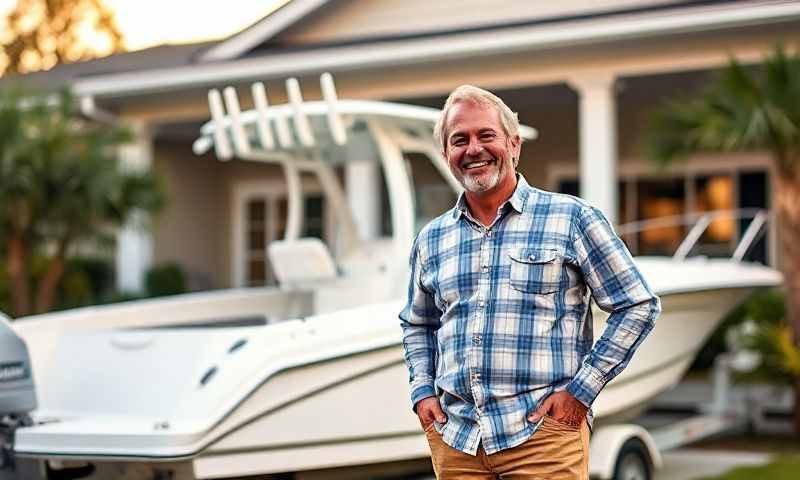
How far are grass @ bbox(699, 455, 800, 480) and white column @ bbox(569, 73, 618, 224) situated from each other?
3449 mm

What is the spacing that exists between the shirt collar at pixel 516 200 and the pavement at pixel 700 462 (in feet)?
15.6

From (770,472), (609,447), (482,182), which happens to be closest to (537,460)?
(482,182)

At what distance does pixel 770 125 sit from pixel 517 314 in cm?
569

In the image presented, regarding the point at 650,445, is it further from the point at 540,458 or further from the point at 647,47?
the point at 647,47

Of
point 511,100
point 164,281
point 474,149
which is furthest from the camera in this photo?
point 164,281

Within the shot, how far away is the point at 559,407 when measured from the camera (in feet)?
10.1

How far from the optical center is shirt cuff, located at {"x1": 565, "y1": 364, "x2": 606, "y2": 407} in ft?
10.00

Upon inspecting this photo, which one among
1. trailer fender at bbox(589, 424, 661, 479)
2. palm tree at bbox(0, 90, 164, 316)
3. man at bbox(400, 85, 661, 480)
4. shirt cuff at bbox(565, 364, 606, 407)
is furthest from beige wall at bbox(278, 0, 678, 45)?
shirt cuff at bbox(565, 364, 606, 407)

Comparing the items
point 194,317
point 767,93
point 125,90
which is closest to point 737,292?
point 767,93

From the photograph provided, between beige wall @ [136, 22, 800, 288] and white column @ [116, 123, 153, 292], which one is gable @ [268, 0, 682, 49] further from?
white column @ [116, 123, 153, 292]

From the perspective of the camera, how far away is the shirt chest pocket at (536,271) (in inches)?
122

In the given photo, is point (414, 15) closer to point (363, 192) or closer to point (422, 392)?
point (363, 192)

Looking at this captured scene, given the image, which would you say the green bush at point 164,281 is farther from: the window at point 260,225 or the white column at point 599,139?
the white column at point 599,139

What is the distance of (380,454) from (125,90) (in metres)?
7.81
